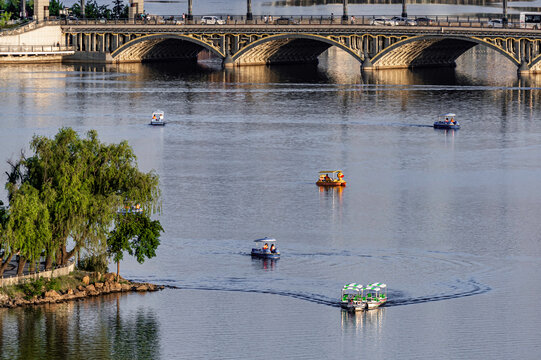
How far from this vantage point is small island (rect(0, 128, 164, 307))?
242 ft

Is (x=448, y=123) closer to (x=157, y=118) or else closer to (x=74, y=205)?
(x=157, y=118)

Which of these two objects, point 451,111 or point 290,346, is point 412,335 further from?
point 451,111

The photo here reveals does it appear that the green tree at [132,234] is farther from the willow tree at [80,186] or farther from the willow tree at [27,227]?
the willow tree at [27,227]

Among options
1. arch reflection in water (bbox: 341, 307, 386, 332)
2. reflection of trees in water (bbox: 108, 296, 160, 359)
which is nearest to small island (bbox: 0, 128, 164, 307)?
reflection of trees in water (bbox: 108, 296, 160, 359)

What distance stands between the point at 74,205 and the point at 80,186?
1728mm

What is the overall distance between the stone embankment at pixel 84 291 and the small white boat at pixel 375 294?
39.1ft

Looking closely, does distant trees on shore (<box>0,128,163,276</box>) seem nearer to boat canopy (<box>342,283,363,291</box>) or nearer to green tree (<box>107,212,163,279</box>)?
green tree (<box>107,212,163,279</box>)

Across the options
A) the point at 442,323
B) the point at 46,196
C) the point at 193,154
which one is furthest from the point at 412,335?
the point at 193,154

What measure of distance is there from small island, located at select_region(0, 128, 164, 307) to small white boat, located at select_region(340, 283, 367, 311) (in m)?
11.1

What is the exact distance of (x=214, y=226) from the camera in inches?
3760

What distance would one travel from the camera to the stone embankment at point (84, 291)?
240ft

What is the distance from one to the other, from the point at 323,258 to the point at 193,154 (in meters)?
45.9

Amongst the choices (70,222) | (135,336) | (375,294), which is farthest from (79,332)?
(375,294)

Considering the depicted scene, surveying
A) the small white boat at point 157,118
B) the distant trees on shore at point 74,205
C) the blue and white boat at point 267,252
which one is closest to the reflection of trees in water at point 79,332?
the distant trees on shore at point 74,205
